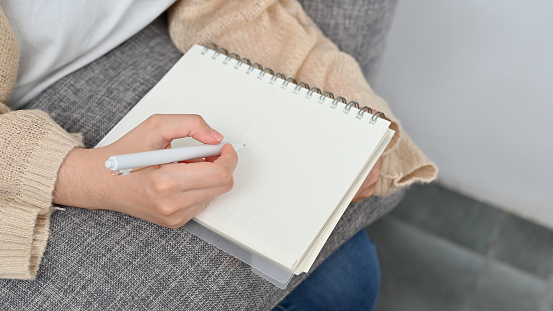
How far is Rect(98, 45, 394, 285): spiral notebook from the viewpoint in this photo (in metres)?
0.56

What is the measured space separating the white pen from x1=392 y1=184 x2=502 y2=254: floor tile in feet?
2.91

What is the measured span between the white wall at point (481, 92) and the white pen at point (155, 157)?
0.70m

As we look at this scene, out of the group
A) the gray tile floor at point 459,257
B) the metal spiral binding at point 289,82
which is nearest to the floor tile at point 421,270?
the gray tile floor at point 459,257

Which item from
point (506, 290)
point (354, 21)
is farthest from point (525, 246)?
point (354, 21)

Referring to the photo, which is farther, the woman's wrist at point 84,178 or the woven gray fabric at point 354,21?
the woven gray fabric at point 354,21

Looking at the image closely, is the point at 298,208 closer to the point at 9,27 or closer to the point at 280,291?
the point at 280,291

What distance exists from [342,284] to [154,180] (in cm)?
44

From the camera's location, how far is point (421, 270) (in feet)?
4.12

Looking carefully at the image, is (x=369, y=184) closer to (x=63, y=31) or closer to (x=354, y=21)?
(x=354, y=21)

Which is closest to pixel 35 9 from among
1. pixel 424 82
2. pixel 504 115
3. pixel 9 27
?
pixel 9 27

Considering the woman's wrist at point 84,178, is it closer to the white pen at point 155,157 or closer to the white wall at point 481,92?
the white pen at point 155,157

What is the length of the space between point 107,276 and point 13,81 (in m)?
0.27

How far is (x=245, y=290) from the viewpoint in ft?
2.04

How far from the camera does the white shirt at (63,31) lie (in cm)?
66
